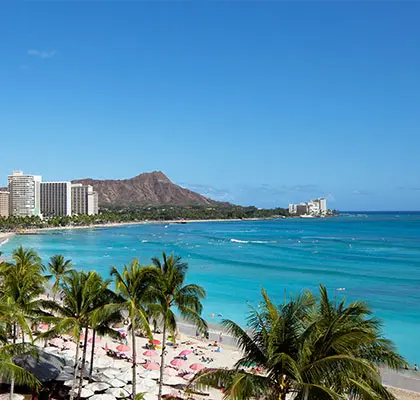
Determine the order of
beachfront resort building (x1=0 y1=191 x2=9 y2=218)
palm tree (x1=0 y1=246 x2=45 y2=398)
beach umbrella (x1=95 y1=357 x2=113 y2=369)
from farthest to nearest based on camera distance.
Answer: beachfront resort building (x1=0 y1=191 x2=9 y2=218) < beach umbrella (x1=95 y1=357 x2=113 y2=369) < palm tree (x1=0 y1=246 x2=45 y2=398)

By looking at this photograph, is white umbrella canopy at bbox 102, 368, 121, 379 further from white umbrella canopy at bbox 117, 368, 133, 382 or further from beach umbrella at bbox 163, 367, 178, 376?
beach umbrella at bbox 163, 367, 178, 376

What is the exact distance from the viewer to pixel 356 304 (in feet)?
29.2

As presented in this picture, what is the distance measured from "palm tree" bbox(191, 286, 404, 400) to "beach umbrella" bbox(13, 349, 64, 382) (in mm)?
9820

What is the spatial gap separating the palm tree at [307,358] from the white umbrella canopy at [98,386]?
30.2ft

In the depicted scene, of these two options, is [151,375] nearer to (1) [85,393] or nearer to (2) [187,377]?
(2) [187,377]

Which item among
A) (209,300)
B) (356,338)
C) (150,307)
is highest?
(356,338)

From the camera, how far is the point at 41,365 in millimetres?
15812

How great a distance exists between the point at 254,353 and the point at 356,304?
234cm

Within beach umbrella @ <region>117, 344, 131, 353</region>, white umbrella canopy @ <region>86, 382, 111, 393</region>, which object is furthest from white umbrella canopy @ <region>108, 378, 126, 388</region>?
beach umbrella @ <region>117, 344, 131, 353</region>

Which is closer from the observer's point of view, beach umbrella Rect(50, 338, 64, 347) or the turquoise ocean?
beach umbrella Rect(50, 338, 64, 347)

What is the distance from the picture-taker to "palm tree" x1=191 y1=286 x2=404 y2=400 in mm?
7105

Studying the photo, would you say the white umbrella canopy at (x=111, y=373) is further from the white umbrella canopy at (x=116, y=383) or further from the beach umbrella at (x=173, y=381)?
the beach umbrella at (x=173, y=381)

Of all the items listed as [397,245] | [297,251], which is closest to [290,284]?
[297,251]

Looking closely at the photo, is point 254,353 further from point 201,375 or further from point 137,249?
point 137,249
